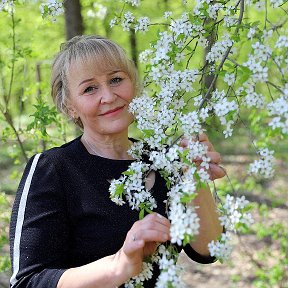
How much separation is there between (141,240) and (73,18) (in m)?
3.00

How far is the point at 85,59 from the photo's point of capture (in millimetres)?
2328

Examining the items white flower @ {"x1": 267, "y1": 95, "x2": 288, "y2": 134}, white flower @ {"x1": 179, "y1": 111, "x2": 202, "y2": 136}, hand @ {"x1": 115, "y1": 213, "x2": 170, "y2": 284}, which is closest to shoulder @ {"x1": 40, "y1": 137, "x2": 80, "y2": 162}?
hand @ {"x1": 115, "y1": 213, "x2": 170, "y2": 284}

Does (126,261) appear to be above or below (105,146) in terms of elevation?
below

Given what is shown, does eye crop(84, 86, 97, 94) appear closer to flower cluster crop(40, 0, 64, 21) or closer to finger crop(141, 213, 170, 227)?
flower cluster crop(40, 0, 64, 21)

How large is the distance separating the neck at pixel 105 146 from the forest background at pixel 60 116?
1.57 ft

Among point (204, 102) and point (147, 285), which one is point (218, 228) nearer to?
point (147, 285)

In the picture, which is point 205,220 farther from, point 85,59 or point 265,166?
point 85,59

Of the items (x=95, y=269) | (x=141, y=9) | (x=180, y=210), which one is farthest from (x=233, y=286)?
(x=180, y=210)

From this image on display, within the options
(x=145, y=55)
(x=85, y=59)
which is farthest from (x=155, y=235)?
(x=85, y=59)

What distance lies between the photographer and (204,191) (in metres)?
2.26

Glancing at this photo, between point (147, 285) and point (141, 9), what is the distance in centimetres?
408

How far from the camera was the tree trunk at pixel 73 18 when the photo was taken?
4.39m

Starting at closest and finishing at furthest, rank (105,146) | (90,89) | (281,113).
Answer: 1. (281,113)
2. (90,89)
3. (105,146)

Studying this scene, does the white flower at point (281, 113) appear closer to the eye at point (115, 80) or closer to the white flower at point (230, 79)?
the white flower at point (230, 79)
